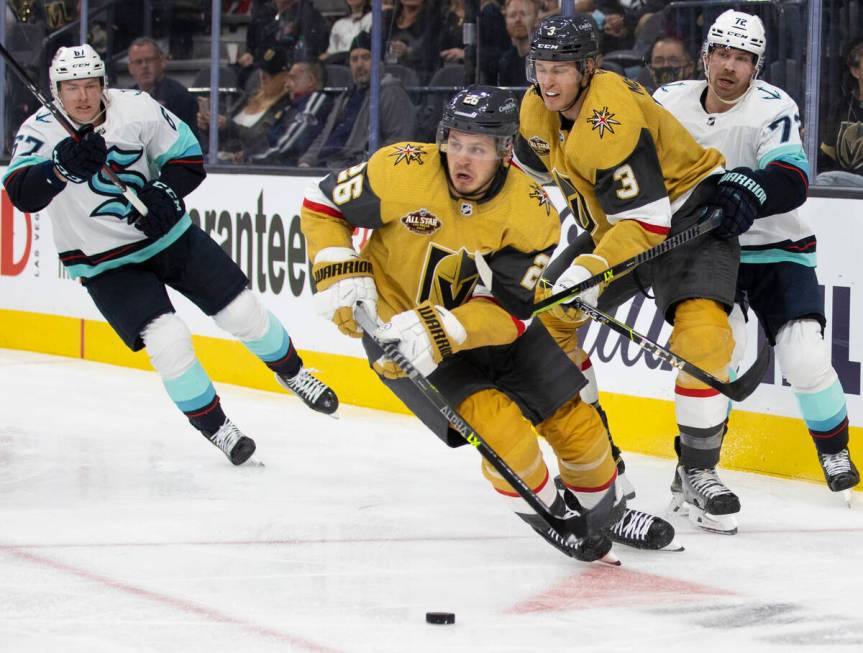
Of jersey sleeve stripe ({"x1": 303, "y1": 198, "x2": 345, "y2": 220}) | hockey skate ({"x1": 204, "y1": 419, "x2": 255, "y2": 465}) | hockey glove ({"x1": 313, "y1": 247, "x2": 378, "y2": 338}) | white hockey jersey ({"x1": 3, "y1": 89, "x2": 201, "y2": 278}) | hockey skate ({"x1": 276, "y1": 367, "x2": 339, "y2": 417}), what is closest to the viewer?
hockey glove ({"x1": 313, "y1": 247, "x2": 378, "y2": 338})

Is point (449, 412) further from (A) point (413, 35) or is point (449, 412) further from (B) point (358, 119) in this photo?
(B) point (358, 119)

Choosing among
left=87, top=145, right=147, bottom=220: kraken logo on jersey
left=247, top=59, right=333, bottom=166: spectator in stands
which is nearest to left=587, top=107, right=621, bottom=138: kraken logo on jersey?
left=87, top=145, right=147, bottom=220: kraken logo on jersey

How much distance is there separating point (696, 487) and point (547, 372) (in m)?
0.72

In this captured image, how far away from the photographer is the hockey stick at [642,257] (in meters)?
3.44

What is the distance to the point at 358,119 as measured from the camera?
5.71 metres

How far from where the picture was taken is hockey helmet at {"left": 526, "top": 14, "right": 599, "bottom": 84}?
A: 350 cm

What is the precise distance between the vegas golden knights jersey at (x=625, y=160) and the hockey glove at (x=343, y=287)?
66 centimetres

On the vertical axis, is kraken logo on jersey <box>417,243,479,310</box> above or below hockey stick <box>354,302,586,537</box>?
A: above

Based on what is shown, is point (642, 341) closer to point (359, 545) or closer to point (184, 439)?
point (359, 545)

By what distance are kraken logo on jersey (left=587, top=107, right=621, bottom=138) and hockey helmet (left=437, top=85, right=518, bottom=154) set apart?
17.7 inches

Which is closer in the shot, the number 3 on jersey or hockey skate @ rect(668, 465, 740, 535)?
the number 3 on jersey

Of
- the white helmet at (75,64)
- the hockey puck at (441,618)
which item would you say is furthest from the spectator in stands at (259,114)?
the hockey puck at (441,618)

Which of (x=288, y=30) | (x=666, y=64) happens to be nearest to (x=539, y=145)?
(x=666, y=64)

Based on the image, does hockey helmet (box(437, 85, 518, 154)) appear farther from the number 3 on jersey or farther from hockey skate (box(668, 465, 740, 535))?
hockey skate (box(668, 465, 740, 535))
